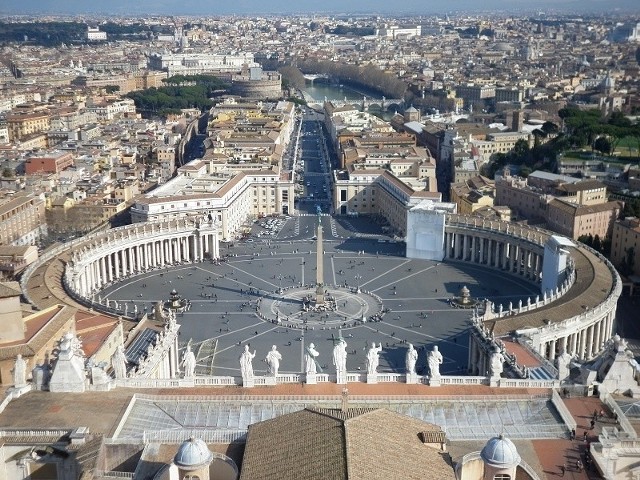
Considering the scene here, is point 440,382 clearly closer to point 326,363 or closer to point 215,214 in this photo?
point 326,363

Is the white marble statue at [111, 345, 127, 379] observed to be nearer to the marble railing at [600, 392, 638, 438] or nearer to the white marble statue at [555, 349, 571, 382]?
the white marble statue at [555, 349, 571, 382]

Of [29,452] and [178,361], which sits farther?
[178,361]

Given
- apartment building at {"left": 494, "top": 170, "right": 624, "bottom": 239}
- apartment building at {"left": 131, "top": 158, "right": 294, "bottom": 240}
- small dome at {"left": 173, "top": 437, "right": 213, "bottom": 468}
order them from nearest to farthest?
small dome at {"left": 173, "top": 437, "right": 213, "bottom": 468}, apartment building at {"left": 494, "top": 170, "right": 624, "bottom": 239}, apartment building at {"left": 131, "top": 158, "right": 294, "bottom": 240}

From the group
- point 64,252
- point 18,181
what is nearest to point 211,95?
point 18,181

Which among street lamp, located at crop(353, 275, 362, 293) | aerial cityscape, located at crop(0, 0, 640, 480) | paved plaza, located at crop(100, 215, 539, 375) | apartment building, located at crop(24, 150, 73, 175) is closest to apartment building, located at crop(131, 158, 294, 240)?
aerial cityscape, located at crop(0, 0, 640, 480)

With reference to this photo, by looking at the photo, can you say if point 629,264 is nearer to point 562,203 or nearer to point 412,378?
point 562,203

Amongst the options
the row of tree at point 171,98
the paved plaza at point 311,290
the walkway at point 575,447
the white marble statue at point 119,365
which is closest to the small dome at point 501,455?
the walkway at point 575,447

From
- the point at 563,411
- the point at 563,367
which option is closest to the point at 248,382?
the point at 563,411
